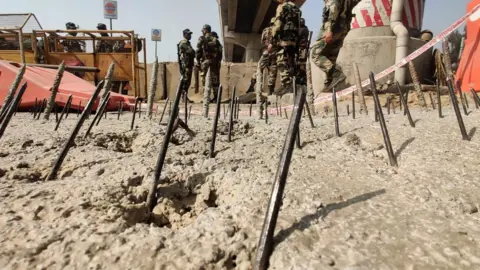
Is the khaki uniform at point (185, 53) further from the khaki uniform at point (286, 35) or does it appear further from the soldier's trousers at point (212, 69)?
the khaki uniform at point (286, 35)

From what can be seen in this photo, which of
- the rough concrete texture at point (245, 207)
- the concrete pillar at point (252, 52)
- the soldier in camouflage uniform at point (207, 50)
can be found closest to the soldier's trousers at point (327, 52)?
the rough concrete texture at point (245, 207)

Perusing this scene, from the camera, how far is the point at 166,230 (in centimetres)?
74

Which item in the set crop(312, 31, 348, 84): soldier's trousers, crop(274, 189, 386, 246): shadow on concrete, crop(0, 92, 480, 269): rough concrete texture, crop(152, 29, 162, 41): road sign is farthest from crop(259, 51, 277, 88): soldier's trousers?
crop(152, 29, 162, 41): road sign

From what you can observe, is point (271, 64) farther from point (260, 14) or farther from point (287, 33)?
point (260, 14)

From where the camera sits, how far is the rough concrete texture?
2.09ft

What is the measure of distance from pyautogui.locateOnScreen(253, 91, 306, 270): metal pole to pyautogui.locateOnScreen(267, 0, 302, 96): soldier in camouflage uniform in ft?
12.1

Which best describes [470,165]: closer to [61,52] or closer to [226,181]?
[226,181]

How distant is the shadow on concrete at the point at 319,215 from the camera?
700 millimetres

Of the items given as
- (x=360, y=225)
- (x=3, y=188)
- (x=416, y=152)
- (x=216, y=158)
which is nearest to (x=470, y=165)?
(x=416, y=152)

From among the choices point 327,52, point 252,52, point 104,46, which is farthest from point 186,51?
point 252,52

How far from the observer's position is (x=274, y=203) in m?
0.70

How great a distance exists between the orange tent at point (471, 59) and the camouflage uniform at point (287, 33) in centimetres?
203

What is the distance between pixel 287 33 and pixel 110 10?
707cm

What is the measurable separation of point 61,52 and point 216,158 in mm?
6120
